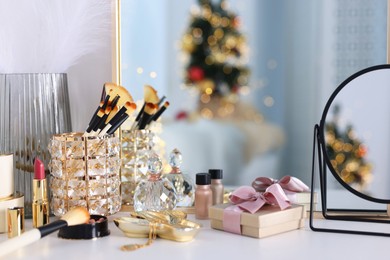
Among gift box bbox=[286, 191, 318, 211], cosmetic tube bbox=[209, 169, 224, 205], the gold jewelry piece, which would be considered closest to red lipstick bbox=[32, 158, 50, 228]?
the gold jewelry piece

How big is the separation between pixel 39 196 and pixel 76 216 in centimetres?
12

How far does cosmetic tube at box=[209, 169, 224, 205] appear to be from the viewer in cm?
131

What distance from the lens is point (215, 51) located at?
1.33 m

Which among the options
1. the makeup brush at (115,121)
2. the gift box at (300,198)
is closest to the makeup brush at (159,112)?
the makeup brush at (115,121)

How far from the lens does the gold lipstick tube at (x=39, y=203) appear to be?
1.21m

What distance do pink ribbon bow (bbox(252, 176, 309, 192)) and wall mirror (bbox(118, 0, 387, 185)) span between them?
0.04 m

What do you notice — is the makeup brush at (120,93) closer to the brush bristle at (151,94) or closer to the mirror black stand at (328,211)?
the brush bristle at (151,94)

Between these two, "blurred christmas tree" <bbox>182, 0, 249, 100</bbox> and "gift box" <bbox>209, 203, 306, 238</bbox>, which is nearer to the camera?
"gift box" <bbox>209, 203, 306, 238</bbox>

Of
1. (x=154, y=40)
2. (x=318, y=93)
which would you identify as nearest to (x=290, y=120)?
(x=318, y=93)

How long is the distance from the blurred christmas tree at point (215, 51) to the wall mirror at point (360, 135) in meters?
0.20

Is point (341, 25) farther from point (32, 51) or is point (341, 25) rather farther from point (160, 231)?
point (32, 51)

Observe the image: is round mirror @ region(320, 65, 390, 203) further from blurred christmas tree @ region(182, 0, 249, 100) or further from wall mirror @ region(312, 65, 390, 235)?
blurred christmas tree @ region(182, 0, 249, 100)

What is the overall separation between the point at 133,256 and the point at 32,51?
2.03 feet

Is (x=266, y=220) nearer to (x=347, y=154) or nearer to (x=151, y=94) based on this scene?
(x=347, y=154)
